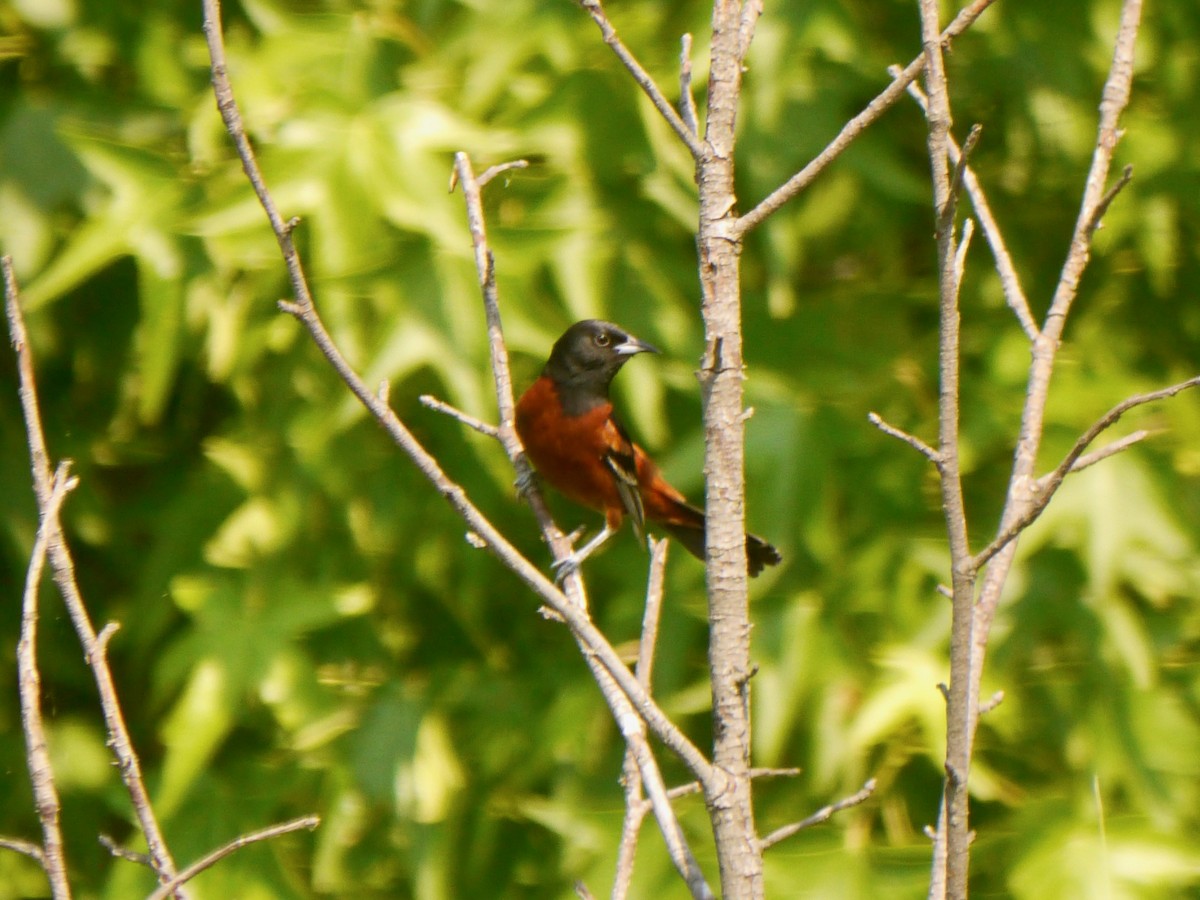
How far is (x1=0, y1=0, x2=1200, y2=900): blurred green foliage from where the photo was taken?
114 inches

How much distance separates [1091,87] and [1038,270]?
0.48 meters

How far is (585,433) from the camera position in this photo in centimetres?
380

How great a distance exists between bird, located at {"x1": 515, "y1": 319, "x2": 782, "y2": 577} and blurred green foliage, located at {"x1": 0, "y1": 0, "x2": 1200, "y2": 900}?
44 centimetres

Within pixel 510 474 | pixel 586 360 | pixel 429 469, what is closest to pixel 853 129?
pixel 429 469

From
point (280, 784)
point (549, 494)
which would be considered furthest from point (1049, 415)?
point (280, 784)

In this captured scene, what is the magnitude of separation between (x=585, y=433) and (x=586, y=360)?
8.0 inches

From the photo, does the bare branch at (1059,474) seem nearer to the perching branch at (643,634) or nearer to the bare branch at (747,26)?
the perching branch at (643,634)

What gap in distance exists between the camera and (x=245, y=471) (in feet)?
10.5

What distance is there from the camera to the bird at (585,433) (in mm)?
3684

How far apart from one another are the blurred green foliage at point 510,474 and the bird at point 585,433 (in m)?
0.44

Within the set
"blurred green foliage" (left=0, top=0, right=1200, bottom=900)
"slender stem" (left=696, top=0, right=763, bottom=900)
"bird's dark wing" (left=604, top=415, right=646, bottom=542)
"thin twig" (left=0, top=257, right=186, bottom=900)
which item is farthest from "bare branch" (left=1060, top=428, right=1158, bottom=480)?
"bird's dark wing" (left=604, top=415, right=646, bottom=542)

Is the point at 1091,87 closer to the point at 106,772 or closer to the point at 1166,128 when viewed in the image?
the point at 1166,128

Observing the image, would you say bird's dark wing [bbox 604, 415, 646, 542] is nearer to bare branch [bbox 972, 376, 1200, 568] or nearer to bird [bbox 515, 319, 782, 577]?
bird [bbox 515, 319, 782, 577]

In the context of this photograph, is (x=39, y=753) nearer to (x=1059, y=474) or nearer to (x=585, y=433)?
(x=1059, y=474)
